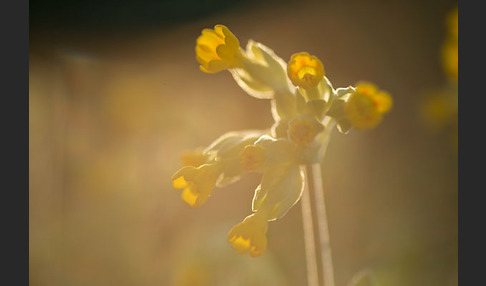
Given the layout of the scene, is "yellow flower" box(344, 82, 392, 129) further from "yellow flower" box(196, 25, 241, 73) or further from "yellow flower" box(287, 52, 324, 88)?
"yellow flower" box(196, 25, 241, 73)

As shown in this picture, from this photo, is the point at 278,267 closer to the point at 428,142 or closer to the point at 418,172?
the point at 418,172

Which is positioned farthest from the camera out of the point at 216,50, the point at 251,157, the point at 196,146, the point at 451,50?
the point at 196,146

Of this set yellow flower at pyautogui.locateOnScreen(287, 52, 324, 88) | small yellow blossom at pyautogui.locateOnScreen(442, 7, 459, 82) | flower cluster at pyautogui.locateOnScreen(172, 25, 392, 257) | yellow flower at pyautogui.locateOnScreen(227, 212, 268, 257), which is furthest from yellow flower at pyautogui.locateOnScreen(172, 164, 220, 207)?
small yellow blossom at pyautogui.locateOnScreen(442, 7, 459, 82)

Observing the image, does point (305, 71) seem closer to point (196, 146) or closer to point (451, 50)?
point (196, 146)

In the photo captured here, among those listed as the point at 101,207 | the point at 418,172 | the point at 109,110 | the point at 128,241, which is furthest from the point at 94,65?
the point at 418,172

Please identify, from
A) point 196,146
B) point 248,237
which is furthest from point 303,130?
point 196,146

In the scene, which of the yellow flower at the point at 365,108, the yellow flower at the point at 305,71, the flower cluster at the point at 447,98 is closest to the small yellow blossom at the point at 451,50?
the flower cluster at the point at 447,98

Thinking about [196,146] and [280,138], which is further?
[196,146]
